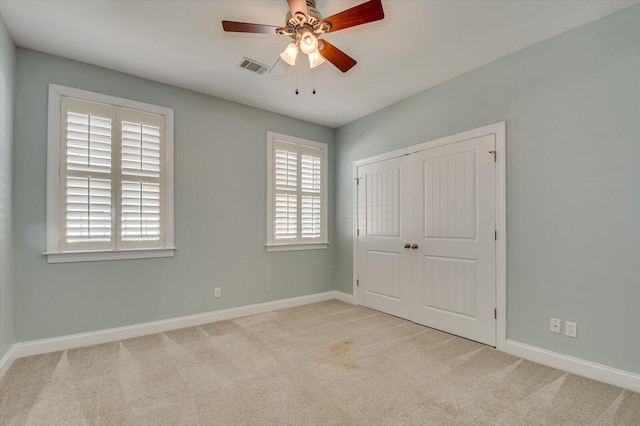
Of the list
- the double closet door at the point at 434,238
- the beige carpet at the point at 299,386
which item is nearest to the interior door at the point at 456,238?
the double closet door at the point at 434,238

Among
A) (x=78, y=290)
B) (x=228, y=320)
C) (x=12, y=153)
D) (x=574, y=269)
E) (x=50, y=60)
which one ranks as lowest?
(x=228, y=320)

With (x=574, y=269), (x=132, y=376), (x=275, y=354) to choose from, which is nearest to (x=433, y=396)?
(x=275, y=354)

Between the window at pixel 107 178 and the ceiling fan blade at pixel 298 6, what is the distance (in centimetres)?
219

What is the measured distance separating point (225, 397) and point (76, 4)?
9.92 feet

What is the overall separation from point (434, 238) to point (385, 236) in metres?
0.74

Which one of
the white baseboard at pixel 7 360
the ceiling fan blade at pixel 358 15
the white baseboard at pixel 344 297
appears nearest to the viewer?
the ceiling fan blade at pixel 358 15

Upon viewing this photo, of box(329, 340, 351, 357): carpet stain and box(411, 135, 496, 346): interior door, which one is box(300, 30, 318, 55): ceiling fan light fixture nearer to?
box(411, 135, 496, 346): interior door

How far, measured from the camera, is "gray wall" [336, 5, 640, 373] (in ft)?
7.34

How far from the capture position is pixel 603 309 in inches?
91.5

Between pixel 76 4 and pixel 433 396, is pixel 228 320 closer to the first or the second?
pixel 433 396

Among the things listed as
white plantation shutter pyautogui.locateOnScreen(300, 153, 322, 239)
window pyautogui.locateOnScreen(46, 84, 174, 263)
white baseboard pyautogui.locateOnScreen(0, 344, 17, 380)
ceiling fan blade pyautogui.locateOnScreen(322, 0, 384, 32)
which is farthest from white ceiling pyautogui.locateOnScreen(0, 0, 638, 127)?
white baseboard pyautogui.locateOnScreen(0, 344, 17, 380)

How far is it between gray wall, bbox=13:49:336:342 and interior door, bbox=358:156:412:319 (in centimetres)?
69

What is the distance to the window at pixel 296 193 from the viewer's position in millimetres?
4285

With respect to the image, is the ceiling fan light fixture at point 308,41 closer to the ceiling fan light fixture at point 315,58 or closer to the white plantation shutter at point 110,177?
the ceiling fan light fixture at point 315,58
